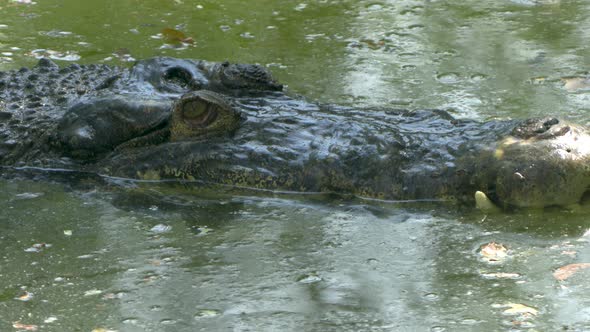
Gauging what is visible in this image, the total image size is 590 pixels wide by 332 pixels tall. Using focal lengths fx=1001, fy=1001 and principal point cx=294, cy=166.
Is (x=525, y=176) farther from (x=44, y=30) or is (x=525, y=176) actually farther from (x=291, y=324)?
(x=44, y=30)

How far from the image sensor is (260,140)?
5.50 meters

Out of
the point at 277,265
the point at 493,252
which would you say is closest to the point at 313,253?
the point at 277,265

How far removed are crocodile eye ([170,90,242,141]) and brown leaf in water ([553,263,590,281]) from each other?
2114 millimetres

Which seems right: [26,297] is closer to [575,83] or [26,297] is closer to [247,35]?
[575,83]

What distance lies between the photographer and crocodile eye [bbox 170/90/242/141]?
18.1 ft

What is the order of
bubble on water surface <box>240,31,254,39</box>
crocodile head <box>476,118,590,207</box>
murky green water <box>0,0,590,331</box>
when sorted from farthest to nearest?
bubble on water surface <box>240,31,254,39</box>
crocodile head <box>476,118,590,207</box>
murky green water <box>0,0,590,331</box>

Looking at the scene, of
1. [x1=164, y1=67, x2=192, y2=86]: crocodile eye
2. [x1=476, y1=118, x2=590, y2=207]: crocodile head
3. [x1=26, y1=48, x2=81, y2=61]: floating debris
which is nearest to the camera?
[x1=476, y1=118, x2=590, y2=207]: crocodile head

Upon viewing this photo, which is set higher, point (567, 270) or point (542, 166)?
point (542, 166)

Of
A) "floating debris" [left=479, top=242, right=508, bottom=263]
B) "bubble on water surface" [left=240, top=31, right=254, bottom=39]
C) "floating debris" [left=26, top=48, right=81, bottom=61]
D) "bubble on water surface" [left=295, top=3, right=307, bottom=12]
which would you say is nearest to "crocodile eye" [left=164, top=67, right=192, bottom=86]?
"floating debris" [left=479, top=242, right=508, bottom=263]

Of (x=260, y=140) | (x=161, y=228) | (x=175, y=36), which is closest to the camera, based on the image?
(x=161, y=228)

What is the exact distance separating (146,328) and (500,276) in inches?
58.2

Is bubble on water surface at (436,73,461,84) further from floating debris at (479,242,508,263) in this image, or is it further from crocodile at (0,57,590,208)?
floating debris at (479,242,508,263)

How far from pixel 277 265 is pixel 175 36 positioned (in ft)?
16.7

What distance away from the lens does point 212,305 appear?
404cm
